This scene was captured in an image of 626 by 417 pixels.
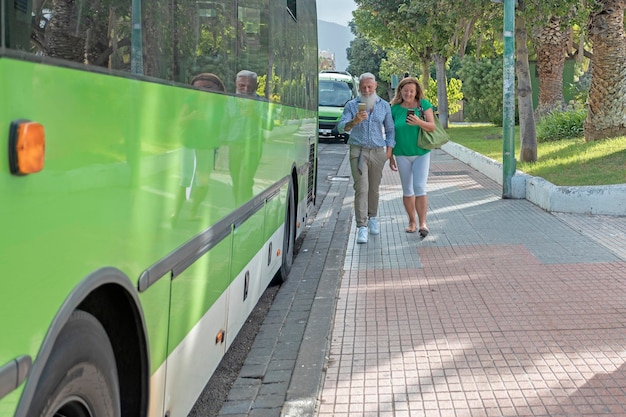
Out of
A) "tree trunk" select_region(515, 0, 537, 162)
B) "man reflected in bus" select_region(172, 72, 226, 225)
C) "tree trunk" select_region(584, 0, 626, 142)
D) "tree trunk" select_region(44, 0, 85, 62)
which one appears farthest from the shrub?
"tree trunk" select_region(44, 0, 85, 62)

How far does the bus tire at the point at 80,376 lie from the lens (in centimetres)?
230

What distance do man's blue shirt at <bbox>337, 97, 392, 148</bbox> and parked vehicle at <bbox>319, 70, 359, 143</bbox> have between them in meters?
22.8

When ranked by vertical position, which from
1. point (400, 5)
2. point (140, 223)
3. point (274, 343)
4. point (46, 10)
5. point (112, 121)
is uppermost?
point (400, 5)

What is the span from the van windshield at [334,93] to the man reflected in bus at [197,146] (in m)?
30.0

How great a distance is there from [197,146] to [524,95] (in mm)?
13539

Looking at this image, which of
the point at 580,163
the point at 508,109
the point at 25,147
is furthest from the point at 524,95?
the point at 25,147

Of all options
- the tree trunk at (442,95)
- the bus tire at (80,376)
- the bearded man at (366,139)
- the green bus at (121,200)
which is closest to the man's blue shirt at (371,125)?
the bearded man at (366,139)

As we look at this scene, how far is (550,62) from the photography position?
26797 millimetres

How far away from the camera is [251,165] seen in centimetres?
576

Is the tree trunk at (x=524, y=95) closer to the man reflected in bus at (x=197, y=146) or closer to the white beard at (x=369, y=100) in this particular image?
the white beard at (x=369, y=100)

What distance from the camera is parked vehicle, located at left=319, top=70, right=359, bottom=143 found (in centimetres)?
3322

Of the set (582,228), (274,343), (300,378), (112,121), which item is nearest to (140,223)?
(112,121)

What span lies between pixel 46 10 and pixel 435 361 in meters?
3.96

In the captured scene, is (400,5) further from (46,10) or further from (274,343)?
(46,10)
